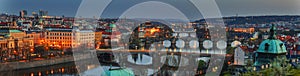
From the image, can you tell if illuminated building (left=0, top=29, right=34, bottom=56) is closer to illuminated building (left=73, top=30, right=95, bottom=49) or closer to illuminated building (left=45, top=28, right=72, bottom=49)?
illuminated building (left=45, top=28, right=72, bottom=49)

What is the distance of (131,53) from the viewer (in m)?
13.4

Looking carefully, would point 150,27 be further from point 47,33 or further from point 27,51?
point 27,51

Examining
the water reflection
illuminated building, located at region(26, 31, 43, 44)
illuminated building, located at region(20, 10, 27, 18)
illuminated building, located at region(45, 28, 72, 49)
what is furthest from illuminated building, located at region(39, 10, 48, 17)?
the water reflection

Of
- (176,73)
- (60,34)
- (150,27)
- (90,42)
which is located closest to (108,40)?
(90,42)

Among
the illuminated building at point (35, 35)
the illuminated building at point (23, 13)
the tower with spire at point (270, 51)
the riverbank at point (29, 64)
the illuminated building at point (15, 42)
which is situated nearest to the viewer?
the tower with spire at point (270, 51)

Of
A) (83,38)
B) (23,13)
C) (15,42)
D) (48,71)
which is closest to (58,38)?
(83,38)

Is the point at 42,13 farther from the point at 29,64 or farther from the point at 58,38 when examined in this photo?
the point at 29,64

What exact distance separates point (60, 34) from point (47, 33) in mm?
882

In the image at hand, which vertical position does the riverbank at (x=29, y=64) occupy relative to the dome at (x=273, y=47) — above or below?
below

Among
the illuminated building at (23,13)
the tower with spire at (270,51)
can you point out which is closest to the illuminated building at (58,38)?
the tower with spire at (270,51)

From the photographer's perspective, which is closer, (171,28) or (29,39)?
(29,39)

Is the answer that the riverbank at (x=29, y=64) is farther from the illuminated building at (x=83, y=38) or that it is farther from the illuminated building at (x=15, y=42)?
the illuminated building at (x=83, y=38)

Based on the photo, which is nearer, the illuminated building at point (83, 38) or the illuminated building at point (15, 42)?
the illuminated building at point (15, 42)

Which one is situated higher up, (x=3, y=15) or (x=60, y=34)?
(x=3, y=15)
